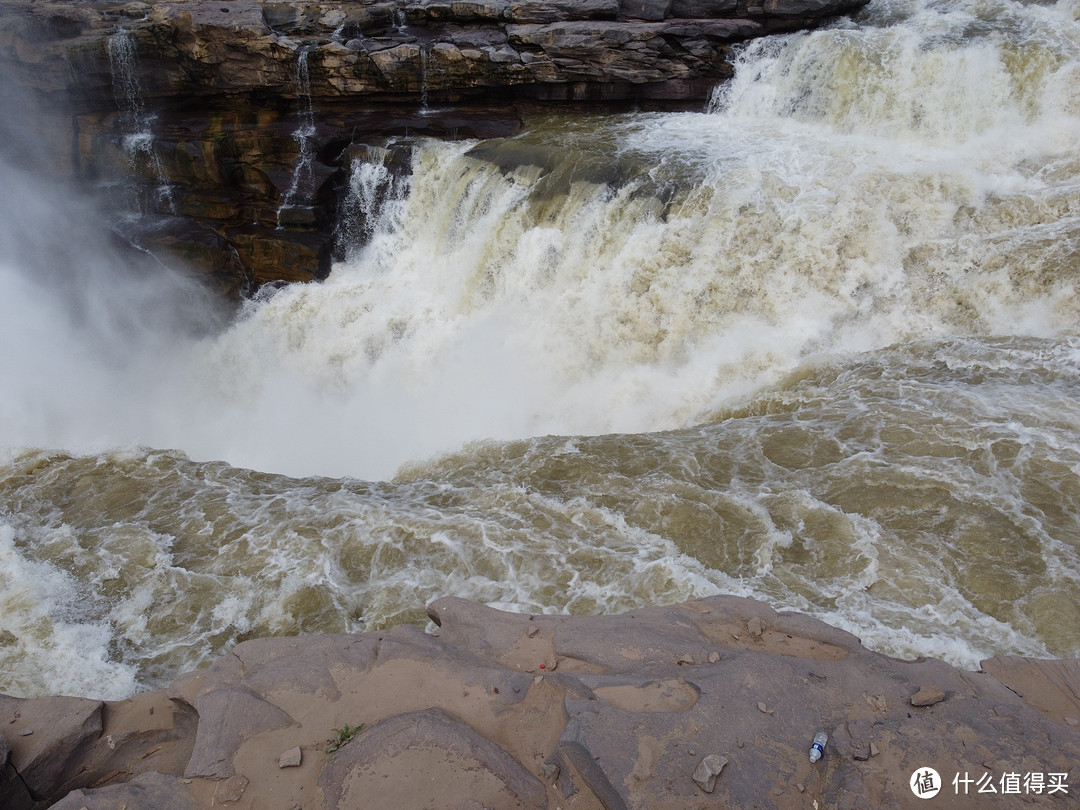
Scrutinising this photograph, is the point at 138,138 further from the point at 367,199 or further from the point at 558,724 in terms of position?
the point at 558,724

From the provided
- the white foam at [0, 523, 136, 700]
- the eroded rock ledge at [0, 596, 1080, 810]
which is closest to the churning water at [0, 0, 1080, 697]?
the white foam at [0, 523, 136, 700]

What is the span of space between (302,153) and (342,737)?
1193 cm

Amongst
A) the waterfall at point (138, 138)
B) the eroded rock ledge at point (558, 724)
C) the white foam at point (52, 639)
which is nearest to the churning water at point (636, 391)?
the white foam at point (52, 639)

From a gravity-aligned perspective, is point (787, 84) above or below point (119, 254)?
above

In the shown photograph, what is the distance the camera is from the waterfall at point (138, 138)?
43.2ft

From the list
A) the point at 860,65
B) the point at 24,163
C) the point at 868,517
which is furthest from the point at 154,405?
the point at 860,65

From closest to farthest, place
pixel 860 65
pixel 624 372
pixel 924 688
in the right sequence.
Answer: pixel 924 688 → pixel 624 372 → pixel 860 65

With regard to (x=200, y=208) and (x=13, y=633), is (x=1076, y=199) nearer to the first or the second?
(x=13, y=633)

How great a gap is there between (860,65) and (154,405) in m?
12.6

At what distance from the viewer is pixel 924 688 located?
3.32m

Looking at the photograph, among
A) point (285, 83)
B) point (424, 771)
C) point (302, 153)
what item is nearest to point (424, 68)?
point (285, 83)

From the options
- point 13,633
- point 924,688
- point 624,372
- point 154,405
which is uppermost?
point 924,688

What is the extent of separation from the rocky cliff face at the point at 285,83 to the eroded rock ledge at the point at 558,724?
1006 centimetres

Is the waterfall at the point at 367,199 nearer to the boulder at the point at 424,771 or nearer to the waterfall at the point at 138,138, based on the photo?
the waterfall at the point at 138,138
